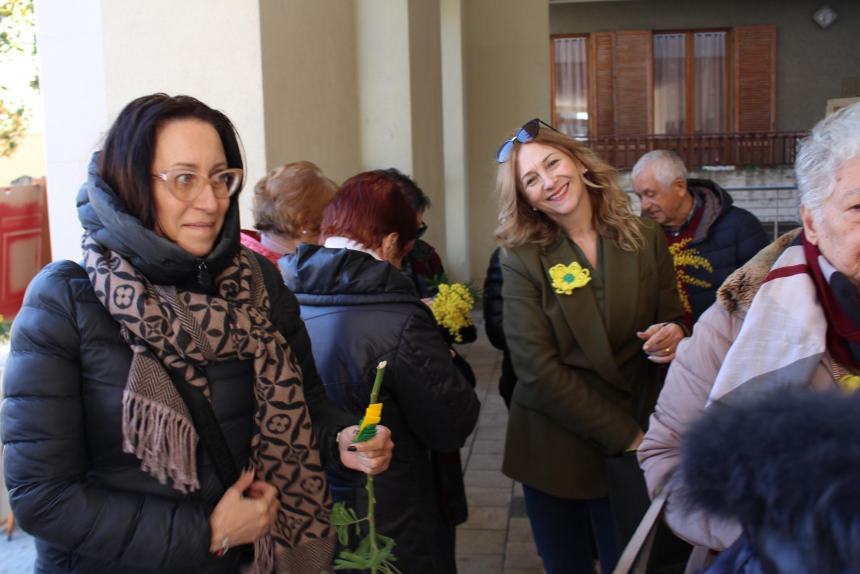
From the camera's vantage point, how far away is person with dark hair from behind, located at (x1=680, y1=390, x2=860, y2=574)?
0.96 m

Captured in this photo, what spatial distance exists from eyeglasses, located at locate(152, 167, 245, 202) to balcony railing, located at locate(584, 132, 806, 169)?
1900 cm

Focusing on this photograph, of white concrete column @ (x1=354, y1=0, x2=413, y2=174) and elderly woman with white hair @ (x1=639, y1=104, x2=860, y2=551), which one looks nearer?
elderly woman with white hair @ (x1=639, y1=104, x2=860, y2=551)

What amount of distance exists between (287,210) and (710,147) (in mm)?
19413

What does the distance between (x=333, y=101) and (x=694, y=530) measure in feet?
14.3

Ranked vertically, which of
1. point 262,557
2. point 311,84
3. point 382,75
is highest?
point 382,75

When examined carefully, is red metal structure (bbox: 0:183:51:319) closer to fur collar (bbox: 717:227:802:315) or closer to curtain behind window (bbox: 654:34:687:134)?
fur collar (bbox: 717:227:802:315)

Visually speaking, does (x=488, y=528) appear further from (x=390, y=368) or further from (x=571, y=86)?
(x=571, y=86)

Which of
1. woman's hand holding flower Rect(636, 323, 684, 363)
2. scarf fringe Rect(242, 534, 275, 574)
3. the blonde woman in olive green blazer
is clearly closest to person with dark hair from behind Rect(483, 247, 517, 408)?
the blonde woman in olive green blazer

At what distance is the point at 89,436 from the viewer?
1.68 metres

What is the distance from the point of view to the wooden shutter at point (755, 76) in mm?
20203

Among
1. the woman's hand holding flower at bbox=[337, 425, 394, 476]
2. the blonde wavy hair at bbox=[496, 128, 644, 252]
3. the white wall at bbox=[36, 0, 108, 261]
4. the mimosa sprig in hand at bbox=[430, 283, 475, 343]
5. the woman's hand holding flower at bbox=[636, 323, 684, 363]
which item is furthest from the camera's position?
the white wall at bbox=[36, 0, 108, 261]

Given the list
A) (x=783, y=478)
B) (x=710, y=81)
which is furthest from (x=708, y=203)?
(x=710, y=81)

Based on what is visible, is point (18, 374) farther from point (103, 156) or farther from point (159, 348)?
point (103, 156)

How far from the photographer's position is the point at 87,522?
1.61 m
